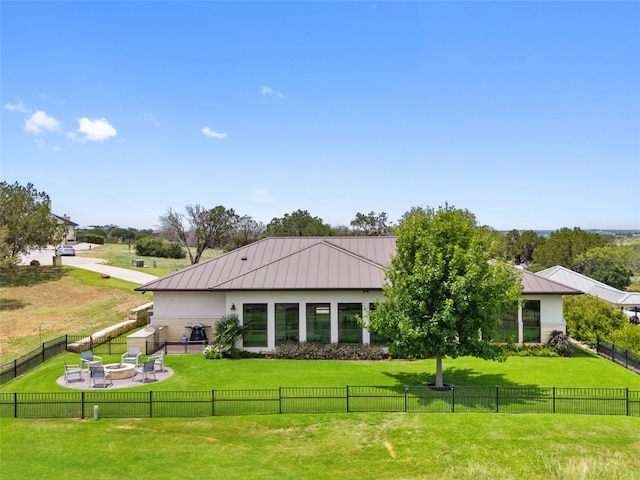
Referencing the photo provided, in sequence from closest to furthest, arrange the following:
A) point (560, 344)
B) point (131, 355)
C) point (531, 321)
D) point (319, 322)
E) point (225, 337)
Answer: point (131, 355) < point (225, 337) < point (560, 344) < point (319, 322) < point (531, 321)

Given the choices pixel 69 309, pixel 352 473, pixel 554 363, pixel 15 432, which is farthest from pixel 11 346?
pixel 554 363

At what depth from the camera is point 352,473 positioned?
550 inches

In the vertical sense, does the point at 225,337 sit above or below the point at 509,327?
below

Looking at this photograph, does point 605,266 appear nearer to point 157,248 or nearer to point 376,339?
point 376,339

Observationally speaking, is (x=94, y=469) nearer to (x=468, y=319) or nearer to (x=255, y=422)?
(x=255, y=422)

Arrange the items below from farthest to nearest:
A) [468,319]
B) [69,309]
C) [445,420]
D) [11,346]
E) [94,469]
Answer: [69,309] → [11,346] → [468,319] → [445,420] → [94,469]

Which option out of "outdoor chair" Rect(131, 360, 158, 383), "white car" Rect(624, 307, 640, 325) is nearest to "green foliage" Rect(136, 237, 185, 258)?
"outdoor chair" Rect(131, 360, 158, 383)

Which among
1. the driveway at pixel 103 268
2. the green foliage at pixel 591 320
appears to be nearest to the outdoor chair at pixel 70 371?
the green foliage at pixel 591 320

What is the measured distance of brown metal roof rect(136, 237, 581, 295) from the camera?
93.4 feet

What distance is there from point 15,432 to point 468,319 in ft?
54.7

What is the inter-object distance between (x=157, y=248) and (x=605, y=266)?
7063cm

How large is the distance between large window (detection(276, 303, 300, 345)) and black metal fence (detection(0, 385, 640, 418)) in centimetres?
804

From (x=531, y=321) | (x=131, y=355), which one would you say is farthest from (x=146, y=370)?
(x=531, y=321)

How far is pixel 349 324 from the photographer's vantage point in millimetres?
28312
